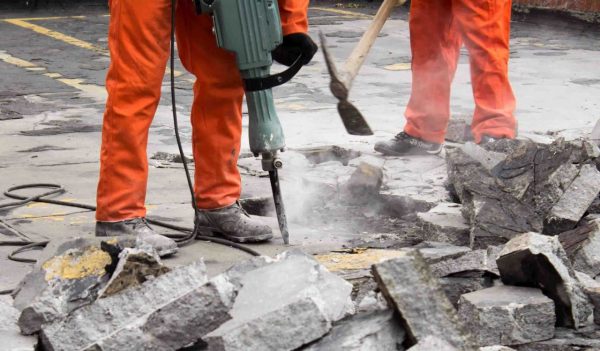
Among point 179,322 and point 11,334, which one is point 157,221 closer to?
point 11,334

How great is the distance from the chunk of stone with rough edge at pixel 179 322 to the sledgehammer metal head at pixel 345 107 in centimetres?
178

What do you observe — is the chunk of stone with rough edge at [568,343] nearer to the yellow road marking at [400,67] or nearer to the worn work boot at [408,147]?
the worn work boot at [408,147]

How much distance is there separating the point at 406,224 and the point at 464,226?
44 centimetres

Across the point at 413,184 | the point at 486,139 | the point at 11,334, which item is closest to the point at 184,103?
the point at 486,139

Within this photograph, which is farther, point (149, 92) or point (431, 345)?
point (149, 92)

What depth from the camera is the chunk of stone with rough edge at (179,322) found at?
2811mm

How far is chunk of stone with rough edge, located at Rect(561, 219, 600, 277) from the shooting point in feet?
12.1

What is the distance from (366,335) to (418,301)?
0.17 meters

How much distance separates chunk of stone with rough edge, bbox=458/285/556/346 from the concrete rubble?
899 mm

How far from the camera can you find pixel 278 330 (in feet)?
9.36

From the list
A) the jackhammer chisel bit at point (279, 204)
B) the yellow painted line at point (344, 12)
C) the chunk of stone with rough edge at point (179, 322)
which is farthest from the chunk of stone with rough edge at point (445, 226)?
the yellow painted line at point (344, 12)

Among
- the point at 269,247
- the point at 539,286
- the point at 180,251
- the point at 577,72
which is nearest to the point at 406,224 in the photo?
the point at 269,247

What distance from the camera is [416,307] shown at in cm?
286

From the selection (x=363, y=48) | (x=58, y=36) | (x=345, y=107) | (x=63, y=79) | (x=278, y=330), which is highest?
(x=363, y=48)
